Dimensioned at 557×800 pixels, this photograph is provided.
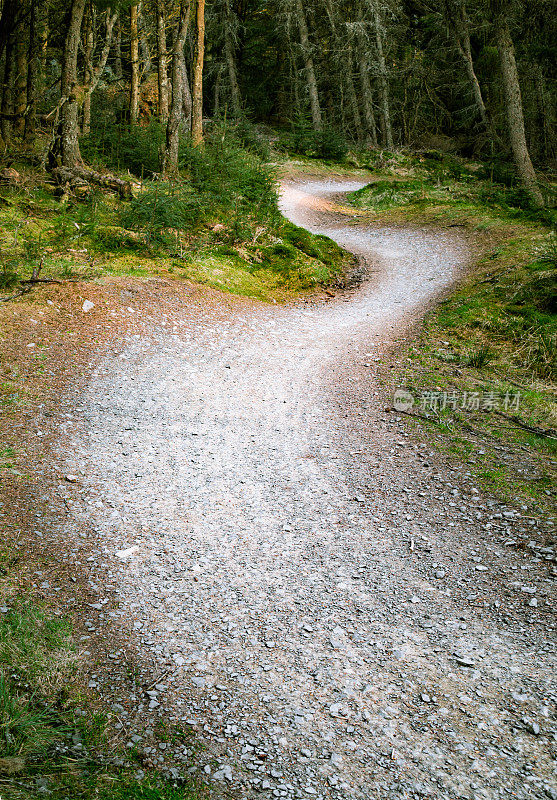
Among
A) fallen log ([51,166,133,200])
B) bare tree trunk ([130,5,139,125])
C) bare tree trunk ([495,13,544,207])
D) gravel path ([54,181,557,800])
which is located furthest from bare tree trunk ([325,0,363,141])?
gravel path ([54,181,557,800])

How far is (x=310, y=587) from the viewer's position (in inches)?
146

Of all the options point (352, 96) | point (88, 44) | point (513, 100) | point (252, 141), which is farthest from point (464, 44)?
point (88, 44)

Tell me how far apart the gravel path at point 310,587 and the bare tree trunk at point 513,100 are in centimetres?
1472

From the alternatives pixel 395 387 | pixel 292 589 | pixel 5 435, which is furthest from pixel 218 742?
pixel 395 387

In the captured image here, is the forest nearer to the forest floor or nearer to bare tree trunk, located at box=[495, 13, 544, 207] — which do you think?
the forest floor

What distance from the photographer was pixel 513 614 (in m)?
3.42

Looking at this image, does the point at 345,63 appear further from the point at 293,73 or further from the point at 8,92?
the point at 8,92

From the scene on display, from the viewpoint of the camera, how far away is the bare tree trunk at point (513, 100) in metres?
16.6

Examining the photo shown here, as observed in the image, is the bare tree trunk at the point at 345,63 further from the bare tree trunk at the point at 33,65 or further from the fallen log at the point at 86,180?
the fallen log at the point at 86,180

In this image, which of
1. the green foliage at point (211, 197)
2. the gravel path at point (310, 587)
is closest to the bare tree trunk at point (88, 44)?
the green foliage at point (211, 197)

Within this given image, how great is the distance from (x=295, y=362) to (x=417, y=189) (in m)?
14.0

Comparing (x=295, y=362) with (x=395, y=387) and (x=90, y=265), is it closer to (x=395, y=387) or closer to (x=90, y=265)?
(x=395, y=387)

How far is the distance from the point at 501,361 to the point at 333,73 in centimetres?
3174

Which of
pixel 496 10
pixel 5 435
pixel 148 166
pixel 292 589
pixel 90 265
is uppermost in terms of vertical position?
pixel 496 10
